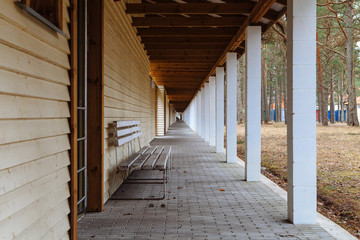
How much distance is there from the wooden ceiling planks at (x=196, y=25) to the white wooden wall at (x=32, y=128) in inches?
128

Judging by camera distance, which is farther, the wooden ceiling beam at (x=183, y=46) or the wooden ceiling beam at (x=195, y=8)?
the wooden ceiling beam at (x=183, y=46)

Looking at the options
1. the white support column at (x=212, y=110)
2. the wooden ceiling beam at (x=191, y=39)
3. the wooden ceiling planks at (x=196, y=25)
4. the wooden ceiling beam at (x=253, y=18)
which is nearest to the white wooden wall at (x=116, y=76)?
the wooden ceiling planks at (x=196, y=25)

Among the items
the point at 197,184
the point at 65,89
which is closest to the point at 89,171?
the point at 65,89

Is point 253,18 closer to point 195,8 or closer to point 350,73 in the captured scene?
point 195,8

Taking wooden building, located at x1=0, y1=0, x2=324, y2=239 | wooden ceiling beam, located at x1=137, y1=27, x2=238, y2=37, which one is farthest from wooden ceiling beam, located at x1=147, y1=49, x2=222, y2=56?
wooden building, located at x1=0, y1=0, x2=324, y2=239

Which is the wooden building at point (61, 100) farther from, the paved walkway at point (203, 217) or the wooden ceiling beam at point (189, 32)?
the wooden ceiling beam at point (189, 32)

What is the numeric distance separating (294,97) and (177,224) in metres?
1.98

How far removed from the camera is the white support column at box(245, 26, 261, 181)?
18.9 ft

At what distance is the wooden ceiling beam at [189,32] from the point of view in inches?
273

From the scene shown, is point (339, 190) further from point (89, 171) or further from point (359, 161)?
point (89, 171)

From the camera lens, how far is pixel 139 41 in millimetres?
7688

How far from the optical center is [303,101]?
11.6 ft

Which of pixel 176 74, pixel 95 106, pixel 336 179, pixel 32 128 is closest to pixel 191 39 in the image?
pixel 95 106

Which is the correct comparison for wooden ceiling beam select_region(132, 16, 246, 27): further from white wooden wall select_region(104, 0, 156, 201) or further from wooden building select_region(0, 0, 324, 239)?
white wooden wall select_region(104, 0, 156, 201)
